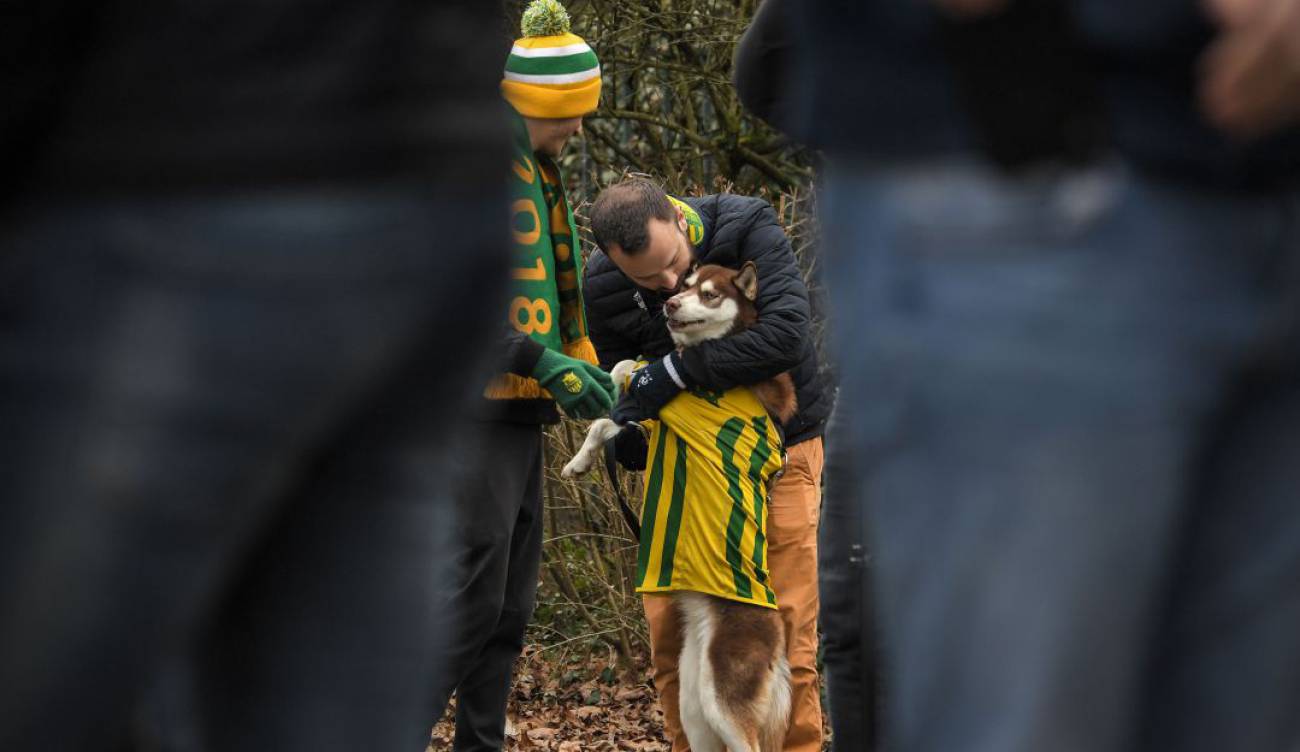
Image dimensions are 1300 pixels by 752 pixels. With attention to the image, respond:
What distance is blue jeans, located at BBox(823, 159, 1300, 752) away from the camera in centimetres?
136

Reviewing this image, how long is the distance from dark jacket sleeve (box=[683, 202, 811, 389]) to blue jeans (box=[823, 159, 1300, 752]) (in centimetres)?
463

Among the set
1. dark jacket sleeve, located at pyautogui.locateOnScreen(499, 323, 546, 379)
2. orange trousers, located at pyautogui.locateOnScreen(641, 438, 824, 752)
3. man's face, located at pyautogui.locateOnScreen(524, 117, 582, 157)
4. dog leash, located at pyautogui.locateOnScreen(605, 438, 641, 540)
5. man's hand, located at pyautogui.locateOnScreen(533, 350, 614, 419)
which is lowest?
dog leash, located at pyautogui.locateOnScreen(605, 438, 641, 540)

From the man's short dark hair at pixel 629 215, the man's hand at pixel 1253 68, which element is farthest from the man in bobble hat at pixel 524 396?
the man's hand at pixel 1253 68

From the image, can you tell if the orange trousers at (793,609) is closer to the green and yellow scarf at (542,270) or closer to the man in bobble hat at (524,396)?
the man in bobble hat at (524,396)

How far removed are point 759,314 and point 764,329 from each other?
0.10 metres

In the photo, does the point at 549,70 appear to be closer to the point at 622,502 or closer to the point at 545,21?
the point at 545,21

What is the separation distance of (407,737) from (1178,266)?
0.85 meters

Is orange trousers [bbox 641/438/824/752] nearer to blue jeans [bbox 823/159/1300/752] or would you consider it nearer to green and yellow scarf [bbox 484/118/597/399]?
green and yellow scarf [bbox 484/118/597/399]

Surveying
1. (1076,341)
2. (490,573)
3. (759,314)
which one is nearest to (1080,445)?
(1076,341)

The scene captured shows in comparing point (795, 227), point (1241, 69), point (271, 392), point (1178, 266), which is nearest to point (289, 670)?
point (271, 392)

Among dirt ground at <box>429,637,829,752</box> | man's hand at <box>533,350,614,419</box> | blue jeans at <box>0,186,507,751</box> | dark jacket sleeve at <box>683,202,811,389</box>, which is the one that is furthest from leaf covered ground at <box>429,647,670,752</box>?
blue jeans at <box>0,186,507,751</box>

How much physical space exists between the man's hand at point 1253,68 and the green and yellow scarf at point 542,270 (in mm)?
3954

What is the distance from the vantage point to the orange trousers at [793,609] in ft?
20.4

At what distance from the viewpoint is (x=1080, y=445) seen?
1362 millimetres
